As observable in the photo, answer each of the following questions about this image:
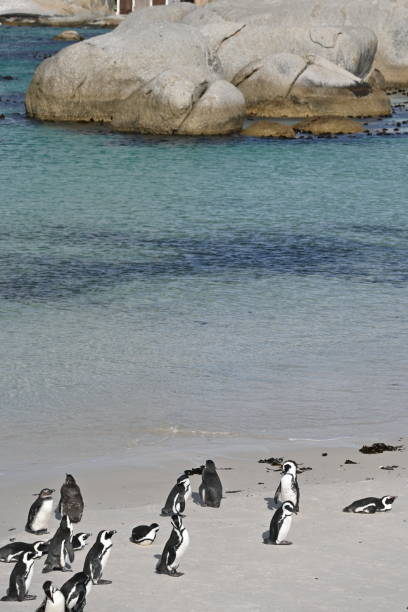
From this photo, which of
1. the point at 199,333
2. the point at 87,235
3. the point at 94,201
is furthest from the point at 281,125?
the point at 199,333

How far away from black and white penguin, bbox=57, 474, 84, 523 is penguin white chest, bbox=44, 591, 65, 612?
2105mm

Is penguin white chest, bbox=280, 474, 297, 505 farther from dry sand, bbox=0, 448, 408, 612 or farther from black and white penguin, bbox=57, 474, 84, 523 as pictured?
black and white penguin, bbox=57, 474, 84, 523

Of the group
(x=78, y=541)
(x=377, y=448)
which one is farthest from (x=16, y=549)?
(x=377, y=448)

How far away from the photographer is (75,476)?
42.8 feet

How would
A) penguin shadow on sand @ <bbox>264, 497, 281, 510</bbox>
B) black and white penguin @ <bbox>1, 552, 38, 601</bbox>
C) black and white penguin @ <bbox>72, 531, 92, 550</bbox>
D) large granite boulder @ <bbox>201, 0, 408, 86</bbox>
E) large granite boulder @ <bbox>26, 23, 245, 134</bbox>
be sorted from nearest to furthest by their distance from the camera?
black and white penguin @ <bbox>1, 552, 38, 601</bbox> → black and white penguin @ <bbox>72, 531, 92, 550</bbox> → penguin shadow on sand @ <bbox>264, 497, 281, 510</bbox> → large granite boulder @ <bbox>26, 23, 245, 134</bbox> → large granite boulder @ <bbox>201, 0, 408, 86</bbox>

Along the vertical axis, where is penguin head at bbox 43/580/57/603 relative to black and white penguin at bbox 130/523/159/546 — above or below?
above

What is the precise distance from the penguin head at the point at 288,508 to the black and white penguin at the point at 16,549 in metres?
2.09

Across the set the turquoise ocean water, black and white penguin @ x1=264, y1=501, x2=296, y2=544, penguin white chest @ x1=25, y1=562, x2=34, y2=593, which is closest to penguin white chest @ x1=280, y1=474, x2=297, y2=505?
black and white penguin @ x1=264, y1=501, x2=296, y2=544

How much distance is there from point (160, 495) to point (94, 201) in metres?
19.0

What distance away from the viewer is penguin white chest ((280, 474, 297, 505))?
11703 millimetres

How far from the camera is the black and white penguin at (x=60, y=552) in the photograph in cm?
1062

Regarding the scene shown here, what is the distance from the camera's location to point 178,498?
11.7 m

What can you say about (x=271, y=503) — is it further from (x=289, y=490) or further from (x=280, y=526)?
(x=280, y=526)

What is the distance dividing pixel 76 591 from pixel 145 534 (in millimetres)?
1489
